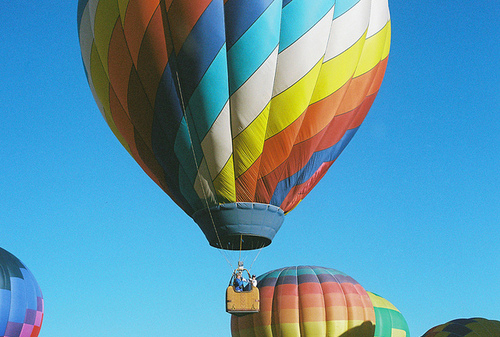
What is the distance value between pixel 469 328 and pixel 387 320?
339cm

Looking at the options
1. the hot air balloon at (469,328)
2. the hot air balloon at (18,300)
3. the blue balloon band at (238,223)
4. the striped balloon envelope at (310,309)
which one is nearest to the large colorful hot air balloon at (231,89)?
the blue balloon band at (238,223)

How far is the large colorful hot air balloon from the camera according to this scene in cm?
876

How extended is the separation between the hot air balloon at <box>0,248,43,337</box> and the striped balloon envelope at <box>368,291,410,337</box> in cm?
926

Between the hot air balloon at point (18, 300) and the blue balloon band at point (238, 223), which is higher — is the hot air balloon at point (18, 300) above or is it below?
below

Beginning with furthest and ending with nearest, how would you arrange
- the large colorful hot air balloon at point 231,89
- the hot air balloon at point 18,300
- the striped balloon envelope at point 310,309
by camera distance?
the hot air balloon at point 18,300 < the striped balloon envelope at point 310,309 < the large colorful hot air balloon at point 231,89

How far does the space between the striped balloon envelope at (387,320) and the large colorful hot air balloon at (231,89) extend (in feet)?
30.8

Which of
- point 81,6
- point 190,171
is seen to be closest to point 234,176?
point 190,171

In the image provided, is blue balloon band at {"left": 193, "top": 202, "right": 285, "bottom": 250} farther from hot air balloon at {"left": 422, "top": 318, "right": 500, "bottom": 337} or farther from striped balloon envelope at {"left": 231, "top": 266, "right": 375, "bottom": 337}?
hot air balloon at {"left": 422, "top": 318, "right": 500, "bottom": 337}

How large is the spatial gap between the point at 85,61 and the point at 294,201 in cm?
402

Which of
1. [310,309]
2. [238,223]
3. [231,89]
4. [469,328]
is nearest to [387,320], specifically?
[469,328]

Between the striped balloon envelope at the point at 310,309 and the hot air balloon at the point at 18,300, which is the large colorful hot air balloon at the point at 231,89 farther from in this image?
the hot air balloon at the point at 18,300

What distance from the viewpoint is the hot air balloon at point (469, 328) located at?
15.1 metres

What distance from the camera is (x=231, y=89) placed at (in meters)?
8.89

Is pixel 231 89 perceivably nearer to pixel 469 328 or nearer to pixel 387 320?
pixel 469 328
